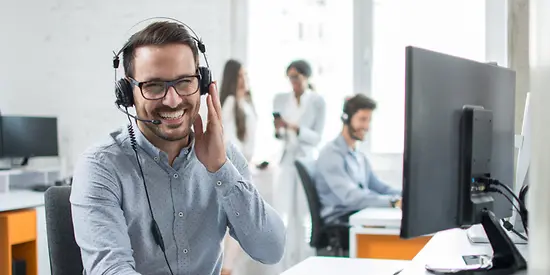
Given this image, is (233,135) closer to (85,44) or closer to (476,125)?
(85,44)

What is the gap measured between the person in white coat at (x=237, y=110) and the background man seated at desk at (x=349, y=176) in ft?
2.45

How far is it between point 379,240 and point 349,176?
93 cm

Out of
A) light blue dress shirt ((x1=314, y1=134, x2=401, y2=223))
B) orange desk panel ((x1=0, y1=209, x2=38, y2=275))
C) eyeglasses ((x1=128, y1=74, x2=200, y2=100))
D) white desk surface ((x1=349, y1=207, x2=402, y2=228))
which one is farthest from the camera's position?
light blue dress shirt ((x1=314, y1=134, x2=401, y2=223))

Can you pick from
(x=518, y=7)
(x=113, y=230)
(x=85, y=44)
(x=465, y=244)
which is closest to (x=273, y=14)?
(x=85, y=44)

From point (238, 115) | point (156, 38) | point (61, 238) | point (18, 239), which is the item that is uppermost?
point (156, 38)

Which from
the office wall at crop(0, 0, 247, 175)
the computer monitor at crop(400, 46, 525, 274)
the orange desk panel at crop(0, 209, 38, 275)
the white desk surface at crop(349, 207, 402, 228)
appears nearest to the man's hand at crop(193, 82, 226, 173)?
the computer monitor at crop(400, 46, 525, 274)

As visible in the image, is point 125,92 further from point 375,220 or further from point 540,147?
point 375,220

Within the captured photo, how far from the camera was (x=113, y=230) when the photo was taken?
1.42 m

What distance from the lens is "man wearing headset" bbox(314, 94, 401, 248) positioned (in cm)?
377

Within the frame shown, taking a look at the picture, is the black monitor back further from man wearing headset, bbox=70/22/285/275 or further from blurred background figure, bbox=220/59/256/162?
blurred background figure, bbox=220/59/256/162

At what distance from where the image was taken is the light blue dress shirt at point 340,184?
3.77 meters

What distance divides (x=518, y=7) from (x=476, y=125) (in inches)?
115

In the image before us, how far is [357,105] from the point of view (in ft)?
13.6

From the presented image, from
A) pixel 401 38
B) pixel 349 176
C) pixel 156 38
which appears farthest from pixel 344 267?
pixel 401 38
